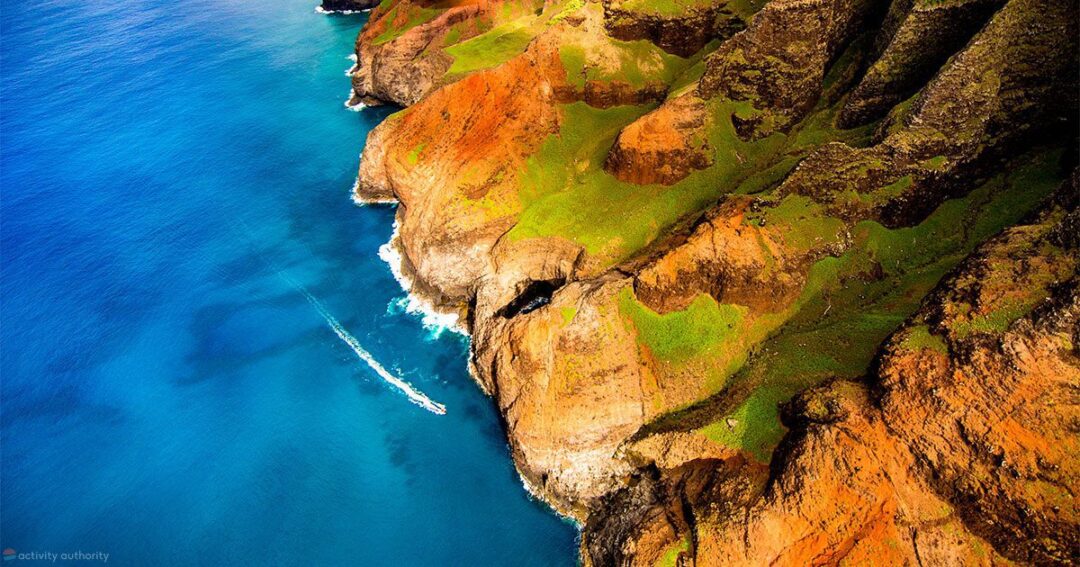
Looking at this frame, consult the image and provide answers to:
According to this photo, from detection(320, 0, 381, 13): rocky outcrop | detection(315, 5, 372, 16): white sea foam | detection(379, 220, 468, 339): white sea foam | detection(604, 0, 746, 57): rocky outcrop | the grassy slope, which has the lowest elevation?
detection(379, 220, 468, 339): white sea foam

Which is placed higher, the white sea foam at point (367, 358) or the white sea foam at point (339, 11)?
the white sea foam at point (339, 11)

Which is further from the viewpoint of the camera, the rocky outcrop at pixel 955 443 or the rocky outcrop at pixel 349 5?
the rocky outcrop at pixel 349 5

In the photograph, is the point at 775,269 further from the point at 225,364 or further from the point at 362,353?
the point at 225,364

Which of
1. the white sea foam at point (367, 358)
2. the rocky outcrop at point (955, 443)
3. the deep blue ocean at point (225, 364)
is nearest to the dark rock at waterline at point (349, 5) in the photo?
the deep blue ocean at point (225, 364)

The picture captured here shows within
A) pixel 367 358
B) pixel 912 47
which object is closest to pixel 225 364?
pixel 367 358

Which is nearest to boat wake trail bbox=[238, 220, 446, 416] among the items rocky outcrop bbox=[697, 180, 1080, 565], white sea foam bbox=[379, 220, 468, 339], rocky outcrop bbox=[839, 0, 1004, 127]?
white sea foam bbox=[379, 220, 468, 339]

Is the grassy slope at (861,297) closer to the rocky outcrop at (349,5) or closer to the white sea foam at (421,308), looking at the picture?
the white sea foam at (421,308)

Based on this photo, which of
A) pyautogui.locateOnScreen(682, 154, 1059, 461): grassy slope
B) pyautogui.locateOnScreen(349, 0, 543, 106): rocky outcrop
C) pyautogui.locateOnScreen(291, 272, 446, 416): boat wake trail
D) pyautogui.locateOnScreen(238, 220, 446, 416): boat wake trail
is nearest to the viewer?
pyautogui.locateOnScreen(682, 154, 1059, 461): grassy slope

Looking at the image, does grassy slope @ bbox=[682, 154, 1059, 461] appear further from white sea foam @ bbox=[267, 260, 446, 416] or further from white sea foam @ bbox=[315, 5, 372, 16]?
white sea foam @ bbox=[315, 5, 372, 16]
